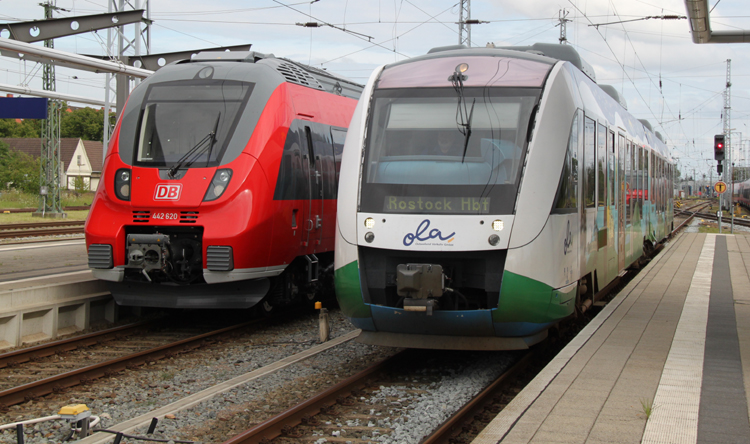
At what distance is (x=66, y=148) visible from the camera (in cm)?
7338

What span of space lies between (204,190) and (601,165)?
4.91 metres

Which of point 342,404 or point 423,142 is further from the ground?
point 423,142

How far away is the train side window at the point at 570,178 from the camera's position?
22.7 feet

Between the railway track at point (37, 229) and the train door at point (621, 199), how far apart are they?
17.0 meters

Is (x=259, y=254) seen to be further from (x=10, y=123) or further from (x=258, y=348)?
(x=10, y=123)

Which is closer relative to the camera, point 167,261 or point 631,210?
point 167,261

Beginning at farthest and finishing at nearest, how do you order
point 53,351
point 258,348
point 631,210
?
point 631,210 → point 258,348 → point 53,351

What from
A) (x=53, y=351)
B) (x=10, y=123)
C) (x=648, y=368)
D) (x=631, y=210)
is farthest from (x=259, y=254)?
(x=10, y=123)

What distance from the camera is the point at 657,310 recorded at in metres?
9.53

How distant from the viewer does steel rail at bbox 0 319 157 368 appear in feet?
25.4

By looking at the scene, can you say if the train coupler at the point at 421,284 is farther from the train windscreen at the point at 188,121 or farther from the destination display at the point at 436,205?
the train windscreen at the point at 188,121

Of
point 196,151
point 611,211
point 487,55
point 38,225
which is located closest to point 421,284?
point 487,55

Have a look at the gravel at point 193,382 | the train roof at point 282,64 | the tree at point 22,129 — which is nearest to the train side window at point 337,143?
the train roof at point 282,64

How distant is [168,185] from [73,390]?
9.27ft
